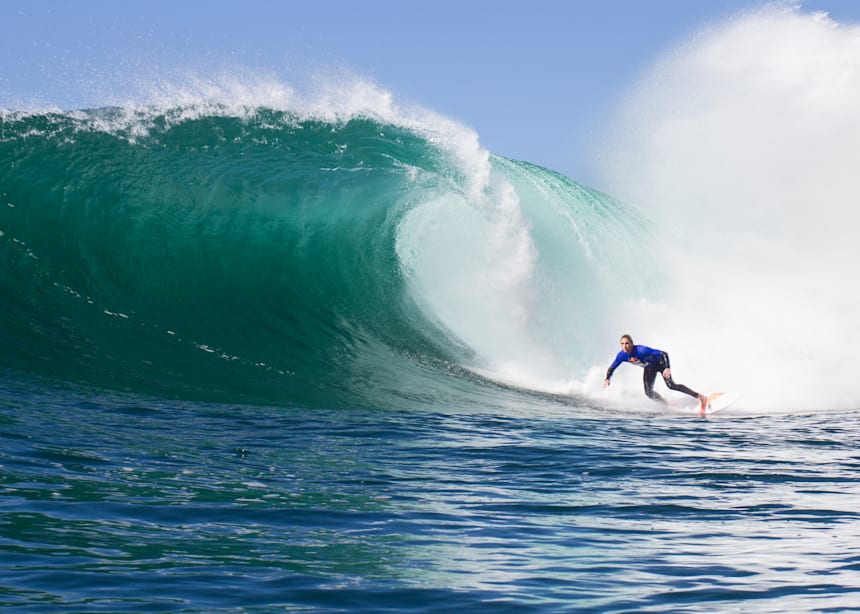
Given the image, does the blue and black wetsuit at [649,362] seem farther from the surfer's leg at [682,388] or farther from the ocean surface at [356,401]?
the ocean surface at [356,401]

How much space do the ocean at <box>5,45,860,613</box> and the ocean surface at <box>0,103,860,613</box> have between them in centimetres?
3

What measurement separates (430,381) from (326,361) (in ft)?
3.96

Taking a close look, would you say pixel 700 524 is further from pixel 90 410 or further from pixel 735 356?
pixel 735 356

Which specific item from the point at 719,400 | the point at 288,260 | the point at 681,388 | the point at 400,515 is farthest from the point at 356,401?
the point at 400,515

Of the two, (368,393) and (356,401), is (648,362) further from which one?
(356,401)

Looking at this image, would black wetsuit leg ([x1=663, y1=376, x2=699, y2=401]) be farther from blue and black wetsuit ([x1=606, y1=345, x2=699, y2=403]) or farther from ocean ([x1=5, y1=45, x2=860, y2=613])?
ocean ([x1=5, y1=45, x2=860, y2=613])

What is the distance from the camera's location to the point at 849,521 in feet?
16.0

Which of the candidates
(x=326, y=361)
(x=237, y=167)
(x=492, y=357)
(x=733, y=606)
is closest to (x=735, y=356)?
(x=492, y=357)

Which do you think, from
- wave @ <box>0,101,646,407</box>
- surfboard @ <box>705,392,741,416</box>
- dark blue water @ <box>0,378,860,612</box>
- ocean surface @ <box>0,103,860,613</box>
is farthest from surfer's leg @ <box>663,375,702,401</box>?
dark blue water @ <box>0,378,860,612</box>

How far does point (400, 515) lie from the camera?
496 cm

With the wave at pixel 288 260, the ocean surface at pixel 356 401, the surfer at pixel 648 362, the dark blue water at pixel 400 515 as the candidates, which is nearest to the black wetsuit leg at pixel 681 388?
the surfer at pixel 648 362

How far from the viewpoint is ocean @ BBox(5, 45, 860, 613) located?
12.7 feet

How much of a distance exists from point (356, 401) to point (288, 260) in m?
3.78

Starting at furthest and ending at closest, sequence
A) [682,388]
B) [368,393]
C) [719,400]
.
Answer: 1. [719,400]
2. [682,388]
3. [368,393]
